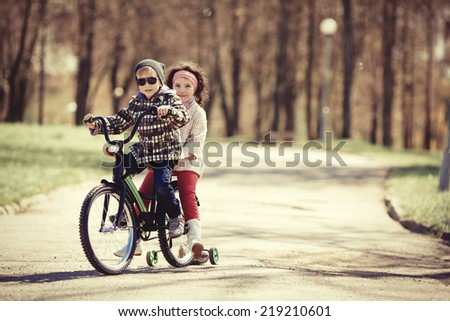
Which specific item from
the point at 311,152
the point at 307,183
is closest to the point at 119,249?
the point at 307,183

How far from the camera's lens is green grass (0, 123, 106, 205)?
15078mm

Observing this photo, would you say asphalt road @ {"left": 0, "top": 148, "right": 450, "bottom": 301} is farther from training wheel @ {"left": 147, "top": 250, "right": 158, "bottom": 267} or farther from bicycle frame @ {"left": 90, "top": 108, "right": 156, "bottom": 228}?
bicycle frame @ {"left": 90, "top": 108, "right": 156, "bottom": 228}

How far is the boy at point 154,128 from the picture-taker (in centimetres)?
766

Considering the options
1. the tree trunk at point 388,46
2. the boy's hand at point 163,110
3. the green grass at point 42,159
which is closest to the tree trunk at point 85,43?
the green grass at point 42,159

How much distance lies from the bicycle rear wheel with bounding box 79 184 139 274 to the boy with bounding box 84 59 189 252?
0.21 m

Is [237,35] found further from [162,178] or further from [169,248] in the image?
[162,178]

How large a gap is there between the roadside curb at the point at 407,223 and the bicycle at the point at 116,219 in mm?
5140

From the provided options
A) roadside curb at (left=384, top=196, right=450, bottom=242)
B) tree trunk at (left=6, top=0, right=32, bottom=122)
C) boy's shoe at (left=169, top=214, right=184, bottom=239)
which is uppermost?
tree trunk at (left=6, top=0, right=32, bottom=122)

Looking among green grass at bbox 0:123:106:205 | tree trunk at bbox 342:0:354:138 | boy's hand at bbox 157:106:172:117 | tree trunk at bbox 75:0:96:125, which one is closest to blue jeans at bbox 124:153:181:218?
boy's hand at bbox 157:106:172:117

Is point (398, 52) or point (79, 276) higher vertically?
point (398, 52)

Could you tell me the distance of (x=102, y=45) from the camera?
1913 inches

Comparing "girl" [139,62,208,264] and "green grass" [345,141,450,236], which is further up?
"girl" [139,62,208,264]
